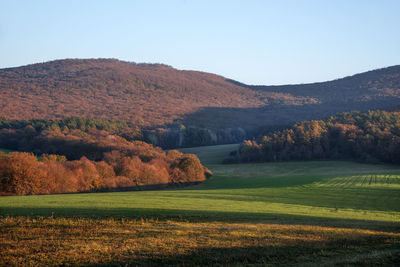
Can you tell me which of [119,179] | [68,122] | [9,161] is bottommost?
[119,179]

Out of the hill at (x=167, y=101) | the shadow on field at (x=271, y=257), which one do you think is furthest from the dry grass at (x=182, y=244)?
the hill at (x=167, y=101)

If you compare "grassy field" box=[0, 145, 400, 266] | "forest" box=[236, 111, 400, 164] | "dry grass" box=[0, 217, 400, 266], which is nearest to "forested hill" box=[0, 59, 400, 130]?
"forest" box=[236, 111, 400, 164]

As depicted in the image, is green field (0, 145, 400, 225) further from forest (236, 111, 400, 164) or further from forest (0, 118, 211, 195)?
forest (236, 111, 400, 164)

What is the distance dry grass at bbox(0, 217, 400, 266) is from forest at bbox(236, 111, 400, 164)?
2788 inches

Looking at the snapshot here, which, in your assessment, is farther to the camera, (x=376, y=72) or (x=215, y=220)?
(x=376, y=72)

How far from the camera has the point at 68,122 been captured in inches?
4373

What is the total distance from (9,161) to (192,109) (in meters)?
122

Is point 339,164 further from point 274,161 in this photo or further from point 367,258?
point 367,258

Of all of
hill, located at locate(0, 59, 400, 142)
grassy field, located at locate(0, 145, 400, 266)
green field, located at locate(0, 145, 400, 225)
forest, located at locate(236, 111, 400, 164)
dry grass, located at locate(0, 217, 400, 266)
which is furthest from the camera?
hill, located at locate(0, 59, 400, 142)

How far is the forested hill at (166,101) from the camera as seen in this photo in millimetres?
139125

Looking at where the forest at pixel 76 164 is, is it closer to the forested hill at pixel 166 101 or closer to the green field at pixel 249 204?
the green field at pixel 249 204

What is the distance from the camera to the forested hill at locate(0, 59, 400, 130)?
456 feet

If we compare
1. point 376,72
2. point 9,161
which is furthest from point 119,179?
point 376,72

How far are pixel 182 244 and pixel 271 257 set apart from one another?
3646 mm
